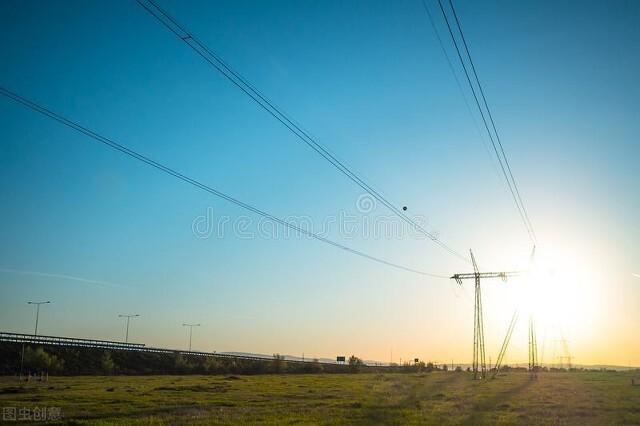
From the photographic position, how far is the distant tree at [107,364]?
103 m

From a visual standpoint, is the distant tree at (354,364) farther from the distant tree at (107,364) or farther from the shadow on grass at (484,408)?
the shadow on grass at (484,408)

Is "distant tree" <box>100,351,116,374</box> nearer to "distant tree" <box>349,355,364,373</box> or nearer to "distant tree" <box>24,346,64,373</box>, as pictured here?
"distant tree" <box>24,346,64,373</box>

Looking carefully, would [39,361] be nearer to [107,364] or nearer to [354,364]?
[107,364]

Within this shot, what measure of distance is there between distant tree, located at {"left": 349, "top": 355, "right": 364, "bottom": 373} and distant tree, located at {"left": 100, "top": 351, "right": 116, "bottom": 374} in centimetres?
9263

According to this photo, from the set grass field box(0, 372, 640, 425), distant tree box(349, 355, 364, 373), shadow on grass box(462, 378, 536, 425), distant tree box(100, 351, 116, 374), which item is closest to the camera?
grass field box(0, 372, 640, 425)

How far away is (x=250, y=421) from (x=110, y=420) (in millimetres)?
8796

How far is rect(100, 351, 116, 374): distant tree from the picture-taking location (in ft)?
338

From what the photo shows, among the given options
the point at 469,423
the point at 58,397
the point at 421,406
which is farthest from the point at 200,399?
the point at 469,423

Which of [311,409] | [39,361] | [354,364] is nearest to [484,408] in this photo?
[311,409]

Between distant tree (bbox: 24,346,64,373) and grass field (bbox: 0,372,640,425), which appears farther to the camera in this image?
distant tree (bbox: 24,346,64,373)

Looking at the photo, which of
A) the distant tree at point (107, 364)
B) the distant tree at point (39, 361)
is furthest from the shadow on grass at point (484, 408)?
the distant tree at point (107, 364)

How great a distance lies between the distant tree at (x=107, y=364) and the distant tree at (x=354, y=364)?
9263cm

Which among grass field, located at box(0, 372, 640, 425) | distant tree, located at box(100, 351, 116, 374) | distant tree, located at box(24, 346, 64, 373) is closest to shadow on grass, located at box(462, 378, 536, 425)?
grass field, located at box(0, 372, 640, 425)

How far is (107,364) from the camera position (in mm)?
103500
